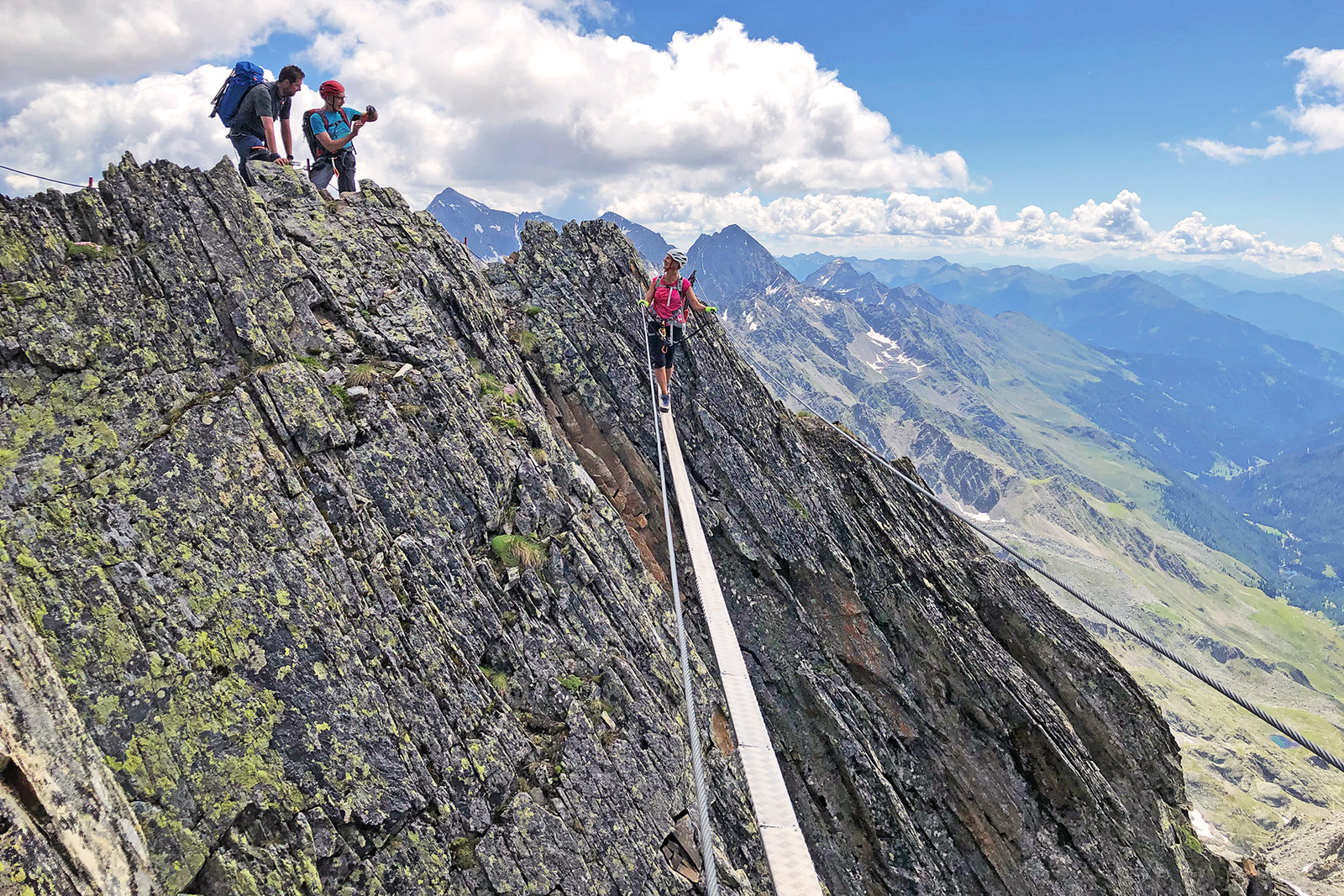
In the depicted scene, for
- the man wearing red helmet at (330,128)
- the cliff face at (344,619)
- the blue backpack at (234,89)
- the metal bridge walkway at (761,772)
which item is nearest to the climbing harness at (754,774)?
the metal bridge walkway at (761,772)

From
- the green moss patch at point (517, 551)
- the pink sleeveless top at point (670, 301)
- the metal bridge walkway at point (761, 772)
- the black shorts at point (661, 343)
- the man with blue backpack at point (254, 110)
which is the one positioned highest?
the man with blue backpack at point (254, 110)

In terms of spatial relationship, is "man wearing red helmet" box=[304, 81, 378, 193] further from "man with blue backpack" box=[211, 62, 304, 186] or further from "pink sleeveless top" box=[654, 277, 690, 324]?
"pink sleeveless top" box=[654, 277, 690, 324]

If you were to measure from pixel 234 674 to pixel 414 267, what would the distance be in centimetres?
1384

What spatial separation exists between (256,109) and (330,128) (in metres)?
2.40

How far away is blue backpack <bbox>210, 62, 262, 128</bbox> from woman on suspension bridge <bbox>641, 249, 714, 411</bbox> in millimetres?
15552

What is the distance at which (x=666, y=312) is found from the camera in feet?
94.0

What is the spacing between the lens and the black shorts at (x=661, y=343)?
2841 cm

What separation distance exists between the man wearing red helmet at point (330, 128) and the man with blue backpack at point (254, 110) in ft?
3.59

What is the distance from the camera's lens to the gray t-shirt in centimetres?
1817

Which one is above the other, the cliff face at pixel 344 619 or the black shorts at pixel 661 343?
the black shorts at pixel 661 343

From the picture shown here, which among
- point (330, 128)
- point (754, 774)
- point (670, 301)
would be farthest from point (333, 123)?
point (754, 774)

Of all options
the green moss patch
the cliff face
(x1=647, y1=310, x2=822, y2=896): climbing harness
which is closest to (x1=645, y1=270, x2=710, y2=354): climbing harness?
the cliff face

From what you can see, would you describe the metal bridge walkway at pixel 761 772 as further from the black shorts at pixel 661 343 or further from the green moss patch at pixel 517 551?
the black shorts at pixel 661 343

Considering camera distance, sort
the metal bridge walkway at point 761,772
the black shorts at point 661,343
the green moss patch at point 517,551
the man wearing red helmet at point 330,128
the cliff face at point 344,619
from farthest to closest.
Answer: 1. the black shorts at point 661,343
2. the man wearing red helmet at point 330,128
3. the green moss patch at point 517,551
4. the metal bridge walkway at point 761,772
5. the cliff face at point 344,619
